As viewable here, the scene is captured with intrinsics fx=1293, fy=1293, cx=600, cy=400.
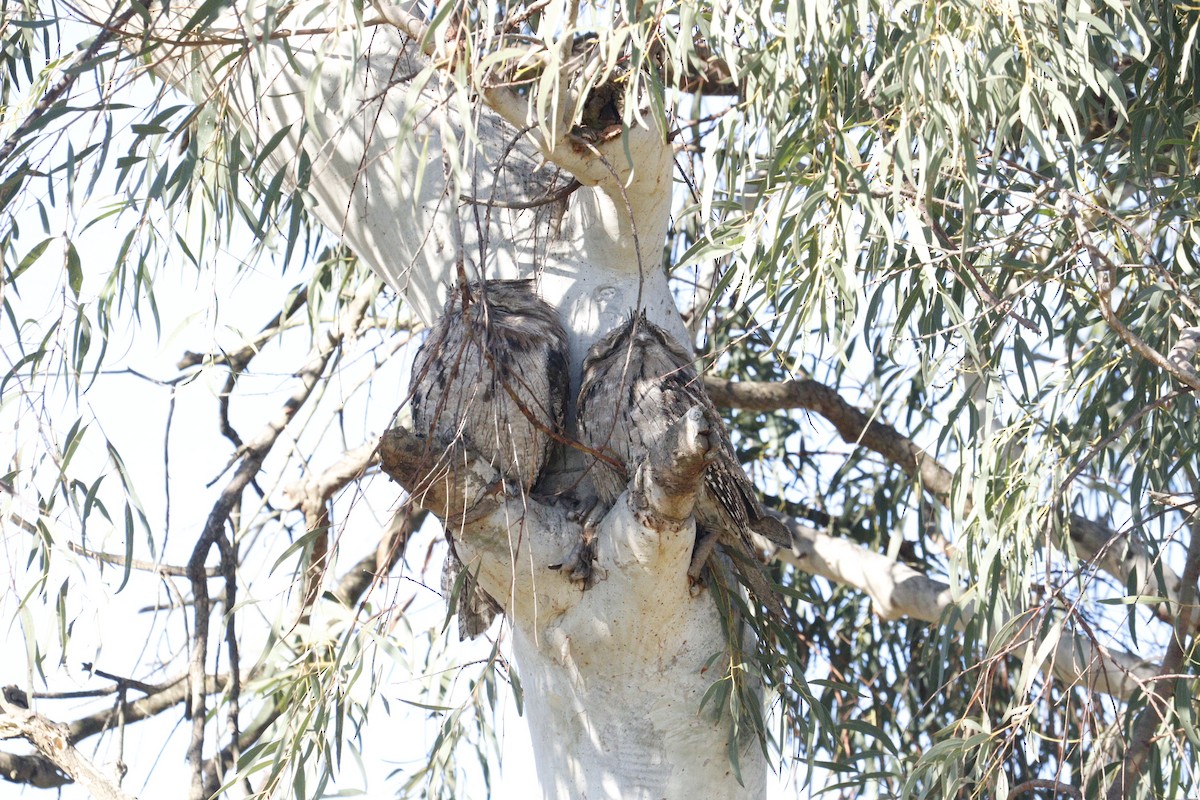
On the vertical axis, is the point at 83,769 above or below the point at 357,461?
below

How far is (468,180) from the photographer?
6.27ft

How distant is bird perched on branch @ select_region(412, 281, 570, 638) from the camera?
1.58m

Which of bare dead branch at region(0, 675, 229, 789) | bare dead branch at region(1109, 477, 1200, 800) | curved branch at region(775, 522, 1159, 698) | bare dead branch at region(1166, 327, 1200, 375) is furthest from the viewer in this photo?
curved branch at region(775, 522, 1159, 698)

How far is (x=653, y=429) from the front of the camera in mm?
1639

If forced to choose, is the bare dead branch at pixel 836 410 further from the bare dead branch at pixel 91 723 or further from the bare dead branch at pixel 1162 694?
the bare dead branch at pixel 91 723

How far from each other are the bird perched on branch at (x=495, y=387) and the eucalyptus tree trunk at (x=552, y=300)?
6 centimetres

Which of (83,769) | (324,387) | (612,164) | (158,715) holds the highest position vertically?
(324,387)

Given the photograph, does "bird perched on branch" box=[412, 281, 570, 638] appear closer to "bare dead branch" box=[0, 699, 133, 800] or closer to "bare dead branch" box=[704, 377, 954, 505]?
"bare dead branch" box=[0, 699, 133, 800]

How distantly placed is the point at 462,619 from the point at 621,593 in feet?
1.01

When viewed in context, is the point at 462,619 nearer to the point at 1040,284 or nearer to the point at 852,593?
the point at 1040,284

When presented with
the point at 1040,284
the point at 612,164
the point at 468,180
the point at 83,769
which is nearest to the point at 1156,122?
the point at 1040,284

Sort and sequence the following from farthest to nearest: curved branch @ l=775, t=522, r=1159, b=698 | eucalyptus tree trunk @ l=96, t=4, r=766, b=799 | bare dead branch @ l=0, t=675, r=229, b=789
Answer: curved branch @ l=775, t=522, r=1159, b=698 → bare dead branch @ l=0, t=675, r=229, b=789 → eucalyptus tree trunk @ l=96, t=4, r=766, b=799

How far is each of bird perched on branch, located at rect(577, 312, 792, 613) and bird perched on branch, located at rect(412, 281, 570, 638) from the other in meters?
0.05

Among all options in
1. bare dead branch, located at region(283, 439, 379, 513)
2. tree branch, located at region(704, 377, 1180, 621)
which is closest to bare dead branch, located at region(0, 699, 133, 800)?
bare dead branch, located at region(283, 439, 379, 513)
